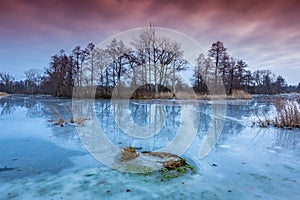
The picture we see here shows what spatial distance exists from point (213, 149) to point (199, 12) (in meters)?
7.32

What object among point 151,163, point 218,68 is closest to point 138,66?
point 218,68

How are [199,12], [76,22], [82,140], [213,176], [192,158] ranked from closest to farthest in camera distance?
[213,176], [192,158], [82,140], [199,12], [76,22]

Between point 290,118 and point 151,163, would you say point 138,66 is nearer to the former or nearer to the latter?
point 290,118

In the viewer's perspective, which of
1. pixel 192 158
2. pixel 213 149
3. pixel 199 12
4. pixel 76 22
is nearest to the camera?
pixel 192 158

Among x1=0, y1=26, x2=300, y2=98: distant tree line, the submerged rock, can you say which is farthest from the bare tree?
the submerged rock

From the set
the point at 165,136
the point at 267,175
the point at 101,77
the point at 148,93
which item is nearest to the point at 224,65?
the point at 148,93

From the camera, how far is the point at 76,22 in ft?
35.3

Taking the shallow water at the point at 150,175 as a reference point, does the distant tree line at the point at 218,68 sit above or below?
above

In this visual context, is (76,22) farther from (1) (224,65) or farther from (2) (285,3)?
(1) (224,65)

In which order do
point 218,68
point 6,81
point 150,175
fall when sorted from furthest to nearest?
point 6,81
point 218,68
point 150,175

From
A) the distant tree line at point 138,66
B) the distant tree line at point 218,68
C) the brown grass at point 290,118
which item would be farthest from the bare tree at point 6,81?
the brown grass at point 290,118

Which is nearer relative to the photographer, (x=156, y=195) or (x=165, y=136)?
(x=156, y=195)

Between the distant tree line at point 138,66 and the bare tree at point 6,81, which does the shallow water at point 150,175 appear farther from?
the bare tree at point 6,81

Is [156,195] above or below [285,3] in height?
below
